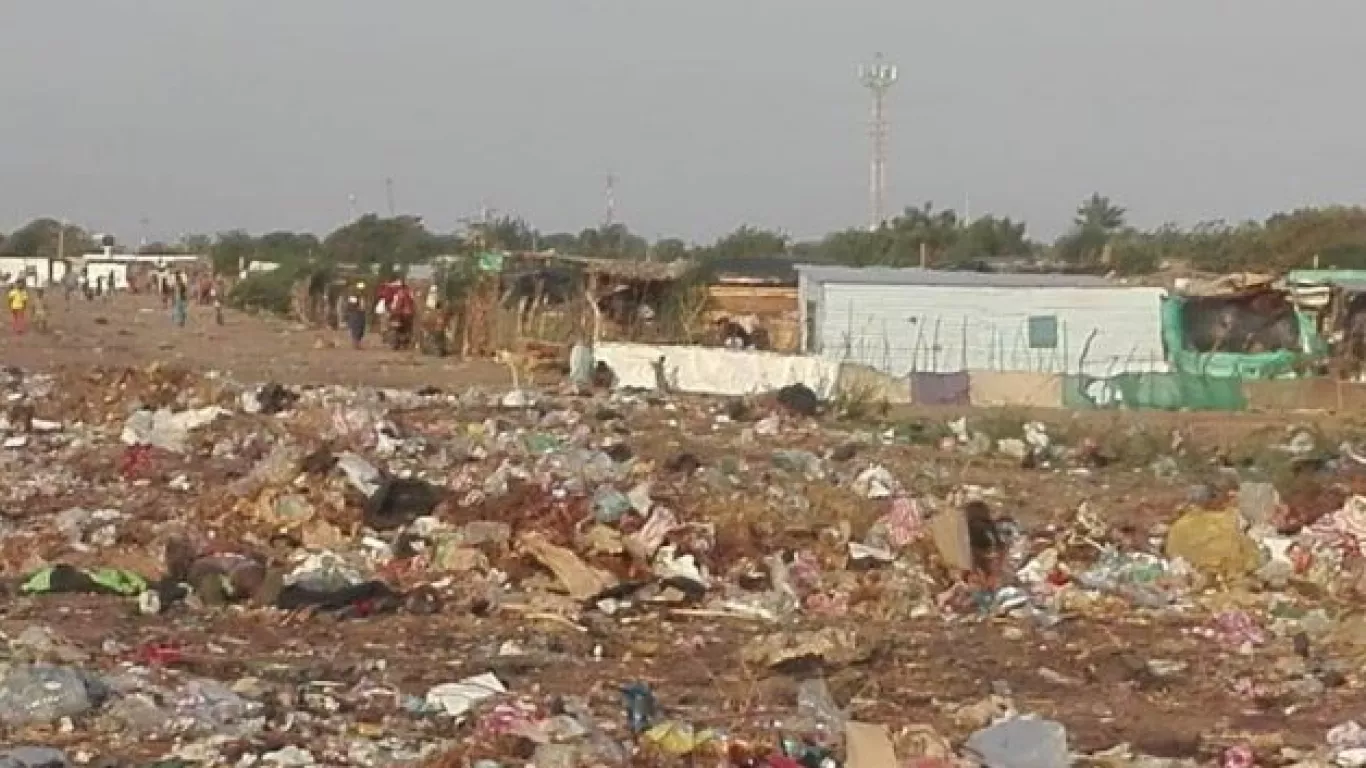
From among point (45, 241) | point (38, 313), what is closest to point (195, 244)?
point (45, 241)

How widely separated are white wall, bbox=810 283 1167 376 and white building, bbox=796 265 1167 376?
0.01m

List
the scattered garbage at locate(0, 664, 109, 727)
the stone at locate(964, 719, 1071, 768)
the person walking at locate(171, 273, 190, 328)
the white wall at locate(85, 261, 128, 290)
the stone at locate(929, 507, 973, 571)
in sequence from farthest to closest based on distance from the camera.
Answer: the white wall at locate(85, 261, 128, 290), the person walking at locate(171, 273, 190, 328), the stone at locate(929, 507, 973, 571), the scattered garbage at locate(0, 664, 109, 727), the stone at locate(964, 719, 1071, 768)

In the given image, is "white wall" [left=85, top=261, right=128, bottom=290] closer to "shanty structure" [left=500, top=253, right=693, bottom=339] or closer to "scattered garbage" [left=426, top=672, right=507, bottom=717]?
"shanty structure" [left=500, top=253, right=693, bottom=339]

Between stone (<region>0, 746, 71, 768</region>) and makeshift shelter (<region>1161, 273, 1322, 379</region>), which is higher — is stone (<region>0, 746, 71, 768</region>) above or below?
below

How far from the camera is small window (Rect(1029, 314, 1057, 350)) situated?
31.4m

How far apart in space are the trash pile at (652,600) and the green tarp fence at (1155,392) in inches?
293

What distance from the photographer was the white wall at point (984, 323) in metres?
31.3

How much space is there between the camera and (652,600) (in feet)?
37.6

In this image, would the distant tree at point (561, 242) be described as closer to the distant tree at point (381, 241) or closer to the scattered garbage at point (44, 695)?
the distant tree at point (381, 241)

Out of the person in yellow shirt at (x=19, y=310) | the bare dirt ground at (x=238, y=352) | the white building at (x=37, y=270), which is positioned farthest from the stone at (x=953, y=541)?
the white building at (x=37, y=270)

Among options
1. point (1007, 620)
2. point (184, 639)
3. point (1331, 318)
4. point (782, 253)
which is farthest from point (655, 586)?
point (782, 253)

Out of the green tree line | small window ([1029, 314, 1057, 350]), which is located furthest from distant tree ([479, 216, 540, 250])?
small window ([1029, 314, 1057, 350])

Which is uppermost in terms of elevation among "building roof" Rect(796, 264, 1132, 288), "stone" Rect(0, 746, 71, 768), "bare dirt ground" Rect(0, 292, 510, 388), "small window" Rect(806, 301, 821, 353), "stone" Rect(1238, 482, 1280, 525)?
"building roof" Rect(796, 264, 1132, 288)

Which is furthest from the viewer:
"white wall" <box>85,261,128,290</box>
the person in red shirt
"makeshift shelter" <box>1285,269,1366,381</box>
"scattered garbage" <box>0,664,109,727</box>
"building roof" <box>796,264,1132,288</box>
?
"white wall" <box>85,261,128,290</box>
